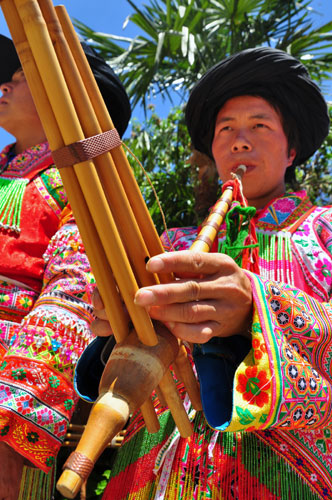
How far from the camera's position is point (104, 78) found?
1.72m

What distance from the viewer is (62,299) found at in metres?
1.27

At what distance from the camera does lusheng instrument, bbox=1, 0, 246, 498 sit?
76 cm

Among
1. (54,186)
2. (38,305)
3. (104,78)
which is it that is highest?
(104,78)

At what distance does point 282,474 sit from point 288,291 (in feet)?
1.15

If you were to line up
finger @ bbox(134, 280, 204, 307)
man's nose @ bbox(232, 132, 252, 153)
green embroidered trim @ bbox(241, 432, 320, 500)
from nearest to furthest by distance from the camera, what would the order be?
finger @ bbox(134, 280, 204, 307) < green embroidered trim @ bbox(241, 432, 320, 500) < man's nose @ bbox(232, 132, 252, 153)

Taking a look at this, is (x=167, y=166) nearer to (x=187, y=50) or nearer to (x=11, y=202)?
(x=187, y=50)

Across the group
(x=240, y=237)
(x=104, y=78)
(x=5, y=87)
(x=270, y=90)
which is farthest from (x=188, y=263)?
(x=5, y=87)

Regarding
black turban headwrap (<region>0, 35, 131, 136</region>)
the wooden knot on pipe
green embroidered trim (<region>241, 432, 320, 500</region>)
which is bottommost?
green embroidered trim (<region>241, 432, 320, 500</region>)

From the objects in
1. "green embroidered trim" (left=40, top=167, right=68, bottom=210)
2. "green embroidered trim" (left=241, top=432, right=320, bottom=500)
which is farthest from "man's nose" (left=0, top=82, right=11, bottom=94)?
"green embroidered trim" (left=241, top=432, right=320, bottom=500)

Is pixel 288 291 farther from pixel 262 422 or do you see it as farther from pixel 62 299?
pixel 62 299

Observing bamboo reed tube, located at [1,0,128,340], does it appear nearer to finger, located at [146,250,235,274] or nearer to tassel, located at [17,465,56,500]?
finger, located at [146,250,235,274]

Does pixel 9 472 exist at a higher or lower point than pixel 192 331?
lower

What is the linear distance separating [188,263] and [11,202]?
940mm

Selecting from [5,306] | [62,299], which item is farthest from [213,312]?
[5,306]
